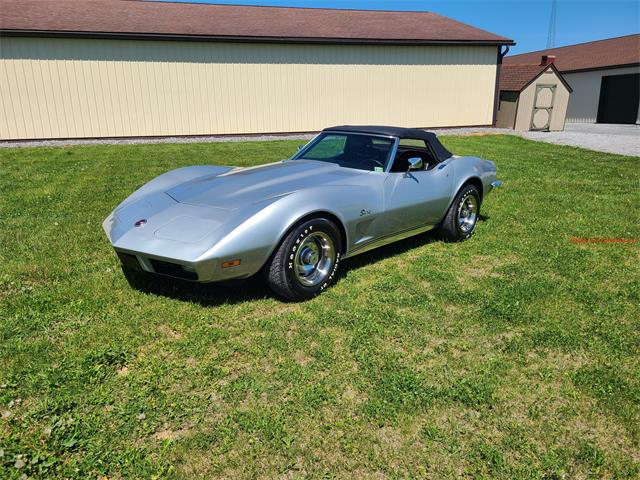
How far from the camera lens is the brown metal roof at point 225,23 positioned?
1469 centimetres

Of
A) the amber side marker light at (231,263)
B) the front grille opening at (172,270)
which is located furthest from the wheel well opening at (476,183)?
the front grille opening at (172,270)

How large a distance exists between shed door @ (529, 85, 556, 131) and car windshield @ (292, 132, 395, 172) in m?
17.2

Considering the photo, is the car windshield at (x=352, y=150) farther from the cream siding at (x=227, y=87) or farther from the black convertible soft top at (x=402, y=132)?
the cream siding at (x=227, y=87)

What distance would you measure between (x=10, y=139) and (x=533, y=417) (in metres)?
16.3

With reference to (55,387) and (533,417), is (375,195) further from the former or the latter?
(55,387)

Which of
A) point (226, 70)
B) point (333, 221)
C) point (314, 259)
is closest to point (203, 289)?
point (314, 259)

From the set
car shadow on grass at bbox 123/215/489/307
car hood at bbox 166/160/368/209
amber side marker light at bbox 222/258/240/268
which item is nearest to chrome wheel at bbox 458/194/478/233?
car hood at bbox 166/160/368/209

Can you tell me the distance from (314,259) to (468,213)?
2500mm

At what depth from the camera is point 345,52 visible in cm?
1722

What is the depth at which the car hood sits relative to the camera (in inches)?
152

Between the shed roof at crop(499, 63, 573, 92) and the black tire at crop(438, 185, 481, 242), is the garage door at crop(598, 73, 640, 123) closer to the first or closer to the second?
the shed roof at crop(499, 63, 573, 92)

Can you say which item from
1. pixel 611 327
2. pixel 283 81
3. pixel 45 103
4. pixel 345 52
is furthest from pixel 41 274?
pixel 345 52

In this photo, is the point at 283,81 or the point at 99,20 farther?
the point at 283,81

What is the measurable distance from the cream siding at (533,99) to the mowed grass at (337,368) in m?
16.0
